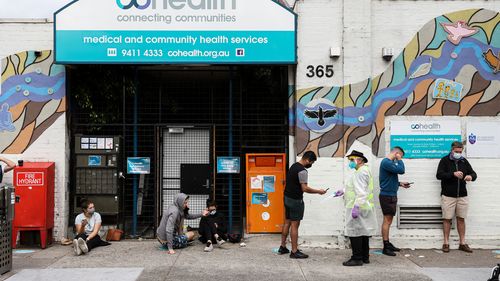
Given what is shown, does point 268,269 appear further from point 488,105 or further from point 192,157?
point 488,105

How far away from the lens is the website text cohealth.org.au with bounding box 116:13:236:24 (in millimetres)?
8992

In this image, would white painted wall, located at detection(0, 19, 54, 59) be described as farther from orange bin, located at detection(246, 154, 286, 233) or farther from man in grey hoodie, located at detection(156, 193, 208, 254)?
orange bin, located at detection(246, 154, 286, 233)

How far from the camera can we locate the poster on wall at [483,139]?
30.5ft

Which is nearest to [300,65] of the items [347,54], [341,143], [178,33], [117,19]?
[347,54]

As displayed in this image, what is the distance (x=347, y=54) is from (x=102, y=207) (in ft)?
17.7

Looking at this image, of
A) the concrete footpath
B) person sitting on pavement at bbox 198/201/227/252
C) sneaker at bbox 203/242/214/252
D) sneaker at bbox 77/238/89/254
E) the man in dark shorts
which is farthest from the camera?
person sitting on pavement at bbox 198/201/227/252

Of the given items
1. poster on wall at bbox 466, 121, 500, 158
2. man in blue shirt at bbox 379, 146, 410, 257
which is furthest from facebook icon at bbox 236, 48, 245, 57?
poster on wall at bbox 466, 121, 500, 158

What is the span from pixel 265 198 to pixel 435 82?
12.6 feet

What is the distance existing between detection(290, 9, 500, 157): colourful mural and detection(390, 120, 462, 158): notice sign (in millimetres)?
201

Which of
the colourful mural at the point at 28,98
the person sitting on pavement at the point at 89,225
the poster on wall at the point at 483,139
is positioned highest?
the colourful mural at the point at 28,98

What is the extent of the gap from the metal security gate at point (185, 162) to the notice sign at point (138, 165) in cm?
38

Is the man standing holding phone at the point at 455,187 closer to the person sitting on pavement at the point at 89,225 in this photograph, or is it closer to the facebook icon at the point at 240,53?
the facebook icon at the point at 240,53

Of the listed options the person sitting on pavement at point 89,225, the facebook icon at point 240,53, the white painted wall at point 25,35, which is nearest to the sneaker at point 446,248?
the facebook icon at point 240,53

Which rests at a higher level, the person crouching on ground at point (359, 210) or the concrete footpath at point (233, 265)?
the person crouching on ground at point (359, 210)
